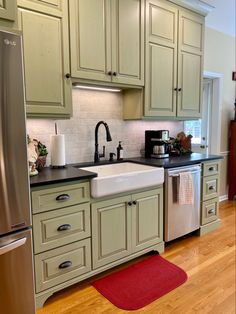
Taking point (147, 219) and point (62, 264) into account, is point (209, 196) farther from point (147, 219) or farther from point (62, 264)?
point (62, 264)

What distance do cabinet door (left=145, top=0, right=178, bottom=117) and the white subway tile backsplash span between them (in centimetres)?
38

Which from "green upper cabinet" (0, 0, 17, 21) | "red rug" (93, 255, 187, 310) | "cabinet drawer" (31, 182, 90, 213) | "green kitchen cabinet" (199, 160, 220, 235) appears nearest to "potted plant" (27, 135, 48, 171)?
"cabinet drawer" (31, 182, 90, 213)

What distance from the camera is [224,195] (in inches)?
174

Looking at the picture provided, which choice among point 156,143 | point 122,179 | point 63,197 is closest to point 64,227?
point 63,197

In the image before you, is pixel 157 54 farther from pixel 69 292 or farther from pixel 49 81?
pixel 69 292

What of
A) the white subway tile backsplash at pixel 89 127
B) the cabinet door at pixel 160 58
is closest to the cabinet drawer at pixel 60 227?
the white subway tile backsplash at pixel 89 127

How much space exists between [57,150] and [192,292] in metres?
1.63

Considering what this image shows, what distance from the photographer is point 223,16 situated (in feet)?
11.2

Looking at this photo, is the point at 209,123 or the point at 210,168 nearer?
the point at 210,168

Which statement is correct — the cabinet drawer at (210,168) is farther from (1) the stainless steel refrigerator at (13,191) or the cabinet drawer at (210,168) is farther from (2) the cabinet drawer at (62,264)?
(1) the stainless steel refrigerator at (13,191)

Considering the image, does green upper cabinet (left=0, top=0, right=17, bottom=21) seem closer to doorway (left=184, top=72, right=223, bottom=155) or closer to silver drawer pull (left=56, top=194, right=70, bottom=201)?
silver drawer pull (left=56, top=194, right=70, bottom=201)

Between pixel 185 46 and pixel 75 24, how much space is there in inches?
58.1

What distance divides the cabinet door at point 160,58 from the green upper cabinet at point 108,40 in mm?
121

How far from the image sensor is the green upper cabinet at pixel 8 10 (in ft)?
4.58
